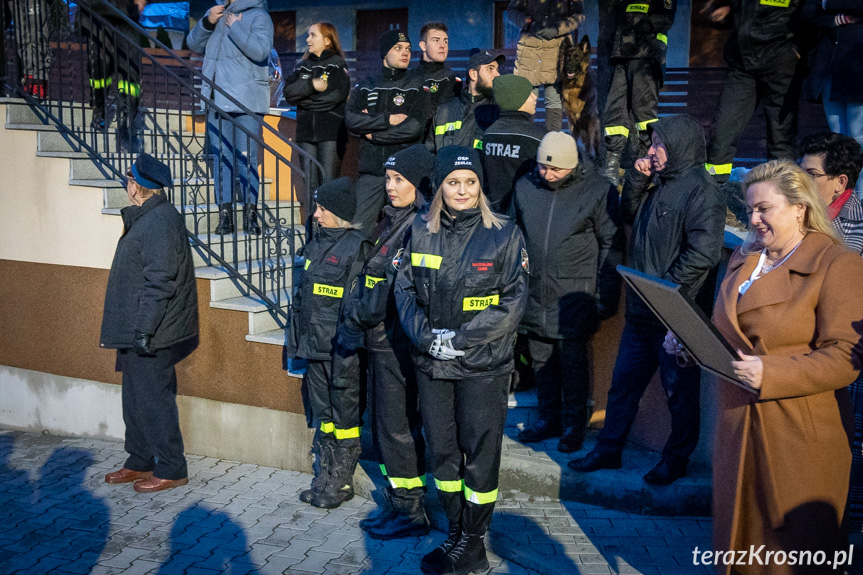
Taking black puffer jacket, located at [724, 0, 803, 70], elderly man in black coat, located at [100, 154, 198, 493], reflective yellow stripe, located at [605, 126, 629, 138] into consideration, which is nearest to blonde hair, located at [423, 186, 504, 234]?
elderly man in black coat, located at [100, 154, 198, 493]

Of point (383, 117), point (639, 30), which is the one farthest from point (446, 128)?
point (639, 30)

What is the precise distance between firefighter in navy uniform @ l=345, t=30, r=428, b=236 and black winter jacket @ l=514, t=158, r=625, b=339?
1820 millimetres

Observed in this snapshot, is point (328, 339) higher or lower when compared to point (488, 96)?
lower

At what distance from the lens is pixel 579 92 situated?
7.34 metres

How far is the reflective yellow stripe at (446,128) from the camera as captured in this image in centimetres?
645

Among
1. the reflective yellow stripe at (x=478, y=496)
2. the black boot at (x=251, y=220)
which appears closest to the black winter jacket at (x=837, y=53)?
the reflective yellow stripe at (x=478, y=496)

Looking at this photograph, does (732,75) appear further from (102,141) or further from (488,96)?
(102,141)

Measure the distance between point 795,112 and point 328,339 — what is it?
376 centimetres

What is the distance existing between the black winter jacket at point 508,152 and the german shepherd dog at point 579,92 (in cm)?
162

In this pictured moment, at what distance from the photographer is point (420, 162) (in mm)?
4922

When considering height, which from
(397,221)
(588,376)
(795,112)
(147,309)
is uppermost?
(795,112)

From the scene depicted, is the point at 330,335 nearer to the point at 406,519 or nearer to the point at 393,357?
the point at 393,357

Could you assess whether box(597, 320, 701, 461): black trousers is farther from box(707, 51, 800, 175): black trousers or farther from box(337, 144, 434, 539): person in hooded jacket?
box(707, 51, 800, 175): black trousers

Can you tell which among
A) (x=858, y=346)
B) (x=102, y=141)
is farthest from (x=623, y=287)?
(x=102, y=141)
